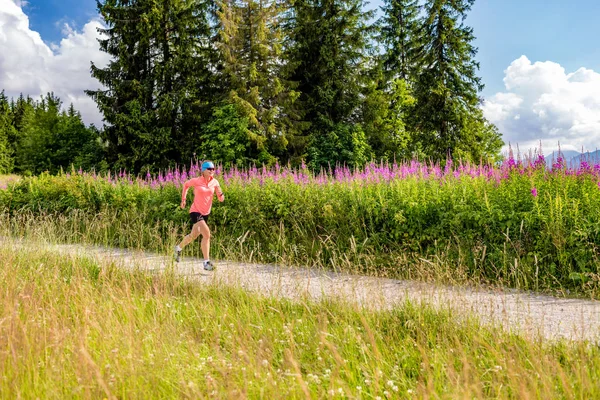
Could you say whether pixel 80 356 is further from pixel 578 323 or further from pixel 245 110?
pixel 245 110

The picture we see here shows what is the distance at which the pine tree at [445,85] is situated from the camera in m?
26.1

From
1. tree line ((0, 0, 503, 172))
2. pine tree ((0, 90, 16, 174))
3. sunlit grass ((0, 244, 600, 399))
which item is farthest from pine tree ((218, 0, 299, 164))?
pine tree ((0, 90, 16, 174))

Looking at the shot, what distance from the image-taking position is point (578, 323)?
4289 millimetres

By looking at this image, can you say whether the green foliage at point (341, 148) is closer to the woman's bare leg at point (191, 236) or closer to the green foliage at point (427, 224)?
the green foliage at point (427, 224)

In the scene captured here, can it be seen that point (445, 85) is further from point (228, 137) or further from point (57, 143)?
point (57, 143)

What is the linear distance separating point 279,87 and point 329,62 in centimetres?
356

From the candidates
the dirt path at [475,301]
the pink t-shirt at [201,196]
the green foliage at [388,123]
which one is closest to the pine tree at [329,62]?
the green foliage at [388,123]

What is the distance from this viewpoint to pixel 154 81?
28344mm

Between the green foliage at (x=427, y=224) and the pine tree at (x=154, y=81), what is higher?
the pine tree at (x=154, y=81)

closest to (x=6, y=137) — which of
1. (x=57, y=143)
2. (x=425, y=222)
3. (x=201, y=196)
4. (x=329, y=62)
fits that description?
(x=57, y=143)

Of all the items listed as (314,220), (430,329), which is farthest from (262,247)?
(430,329)

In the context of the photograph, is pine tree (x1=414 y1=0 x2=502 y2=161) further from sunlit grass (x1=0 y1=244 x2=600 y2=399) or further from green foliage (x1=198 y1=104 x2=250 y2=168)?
sunlit grass (x1=0 y1=244 x2=600 y2=399)

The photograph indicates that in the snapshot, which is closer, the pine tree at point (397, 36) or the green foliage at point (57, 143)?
the pine tree at point (397, 36)

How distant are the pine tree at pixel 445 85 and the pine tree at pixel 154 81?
44.8ft
